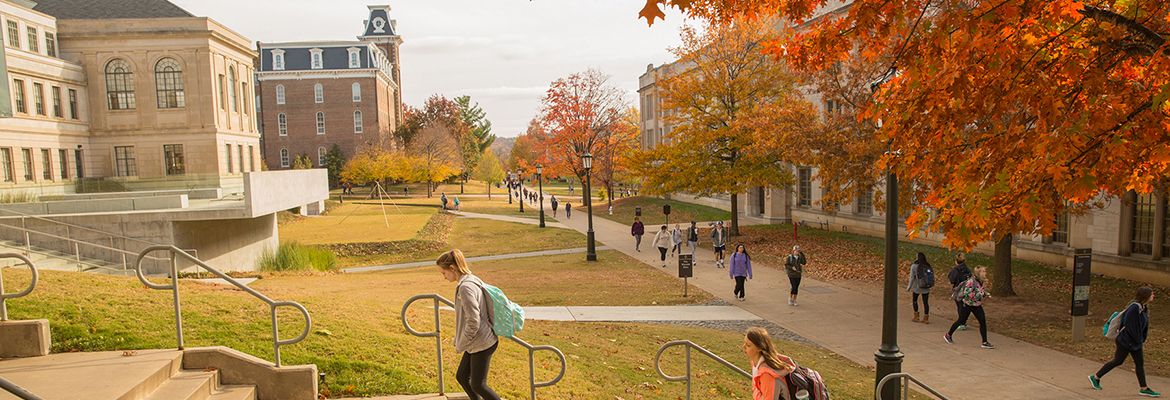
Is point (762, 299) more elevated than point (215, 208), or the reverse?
point (215, 208)

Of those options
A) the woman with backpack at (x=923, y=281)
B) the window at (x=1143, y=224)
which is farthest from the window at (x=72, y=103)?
the window at (x=1143, y=224)

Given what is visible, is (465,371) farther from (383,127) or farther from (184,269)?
(383,127)

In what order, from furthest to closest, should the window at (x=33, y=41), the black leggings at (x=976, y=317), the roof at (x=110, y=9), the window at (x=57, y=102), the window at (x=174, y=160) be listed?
1. the roof at (x=110, y=9)
2. the window at (x=174, y=160)
3. the window at (x=57, y=102)
4. the window at (x=33, y=41)
5. the black leggings at (x=976, y=317)

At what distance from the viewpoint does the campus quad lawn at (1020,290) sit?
12.6 meters

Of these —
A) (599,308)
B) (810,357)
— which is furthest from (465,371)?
(599,308)

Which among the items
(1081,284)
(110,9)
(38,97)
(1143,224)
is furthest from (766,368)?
(110,9)

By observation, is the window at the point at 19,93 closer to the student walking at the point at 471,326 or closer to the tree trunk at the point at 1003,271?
the student walking at the point at 471,326

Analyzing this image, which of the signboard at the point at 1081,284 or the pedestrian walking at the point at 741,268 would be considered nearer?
the signboard at the point at 1081,284

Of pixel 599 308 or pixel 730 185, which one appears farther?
pixel 730 185

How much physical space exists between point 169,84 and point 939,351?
113 feet

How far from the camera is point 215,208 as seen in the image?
20.6m

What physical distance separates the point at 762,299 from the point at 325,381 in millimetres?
13322

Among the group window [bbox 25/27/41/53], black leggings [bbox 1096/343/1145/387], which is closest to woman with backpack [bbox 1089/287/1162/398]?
black leggings [bbox 1096/343/1145/387]

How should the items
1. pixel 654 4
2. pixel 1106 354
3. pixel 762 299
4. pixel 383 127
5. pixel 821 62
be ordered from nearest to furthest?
pixel 654 4, pixel 821 62, pixel 1106 354, pixel 762 299, pixel 383 127
